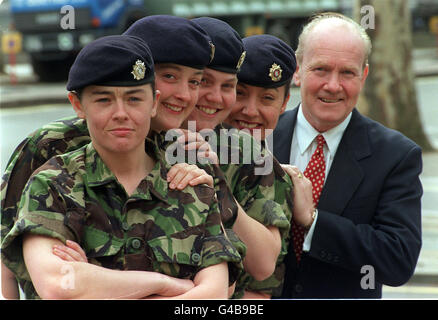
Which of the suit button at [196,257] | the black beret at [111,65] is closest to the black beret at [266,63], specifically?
the black beret at [111,65]

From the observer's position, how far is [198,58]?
7.18 ft

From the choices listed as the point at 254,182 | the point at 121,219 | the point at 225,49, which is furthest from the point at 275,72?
the point at 121,219

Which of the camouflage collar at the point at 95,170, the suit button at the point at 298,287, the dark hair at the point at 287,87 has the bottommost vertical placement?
the suit button at the point at 298,287

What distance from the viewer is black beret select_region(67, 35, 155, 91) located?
1.92 meters

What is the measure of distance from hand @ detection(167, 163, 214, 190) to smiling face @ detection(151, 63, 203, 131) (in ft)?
0.61

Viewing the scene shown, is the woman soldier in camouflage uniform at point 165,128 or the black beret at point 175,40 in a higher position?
the black beret at point 175,40

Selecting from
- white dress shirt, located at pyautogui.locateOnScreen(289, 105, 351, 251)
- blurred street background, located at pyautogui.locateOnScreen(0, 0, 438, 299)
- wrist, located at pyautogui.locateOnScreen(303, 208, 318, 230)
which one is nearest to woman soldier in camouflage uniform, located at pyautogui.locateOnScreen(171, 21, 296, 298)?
wrist, located at pyautogui.locateOnScreen(303, 208, 318, 230)

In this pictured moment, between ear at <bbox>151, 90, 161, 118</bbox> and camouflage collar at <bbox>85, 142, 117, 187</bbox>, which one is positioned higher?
ear at <bbox>151, 90, 161, 118</bbox>

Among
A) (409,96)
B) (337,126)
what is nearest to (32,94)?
(409,96)

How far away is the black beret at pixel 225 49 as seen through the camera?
7.75ft

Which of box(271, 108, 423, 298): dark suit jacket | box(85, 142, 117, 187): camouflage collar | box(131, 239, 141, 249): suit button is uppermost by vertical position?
box(85, 142, 117, 187): camouflage collar

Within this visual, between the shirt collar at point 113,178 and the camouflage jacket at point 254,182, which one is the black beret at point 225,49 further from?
the shirt collar at point 113,178

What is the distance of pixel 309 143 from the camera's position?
9.66ft

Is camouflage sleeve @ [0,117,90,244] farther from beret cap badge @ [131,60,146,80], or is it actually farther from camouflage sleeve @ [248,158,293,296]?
camouflage sleeve @ [248,158,293,296]
